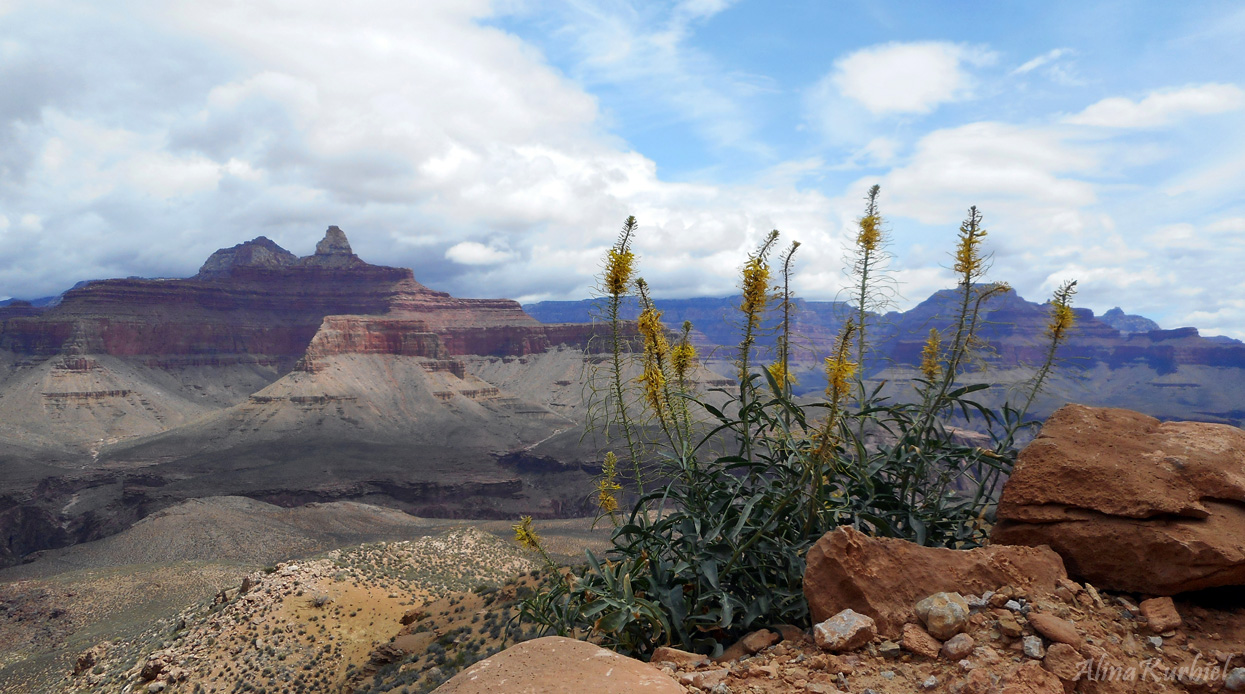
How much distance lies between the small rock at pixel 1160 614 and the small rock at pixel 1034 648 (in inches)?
37.6

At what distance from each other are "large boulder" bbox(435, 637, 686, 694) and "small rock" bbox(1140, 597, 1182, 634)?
9.72 ft

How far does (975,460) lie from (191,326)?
15754 cm

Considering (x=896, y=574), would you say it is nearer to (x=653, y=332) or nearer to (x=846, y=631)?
(x=846, y=631)

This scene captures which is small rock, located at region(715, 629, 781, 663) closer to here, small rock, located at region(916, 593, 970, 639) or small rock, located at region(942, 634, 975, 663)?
small rock, located at region(916, 593, 970, 639)

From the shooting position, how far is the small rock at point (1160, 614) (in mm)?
3609

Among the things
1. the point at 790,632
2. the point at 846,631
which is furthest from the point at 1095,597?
the point at 790,632

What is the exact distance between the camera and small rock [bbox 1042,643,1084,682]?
313 cm

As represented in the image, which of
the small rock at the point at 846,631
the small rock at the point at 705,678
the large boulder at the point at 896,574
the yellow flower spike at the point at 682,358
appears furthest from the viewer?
the yellow flower spike at the point at 682,358

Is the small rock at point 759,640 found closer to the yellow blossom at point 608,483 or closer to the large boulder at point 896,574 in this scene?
the large boulder at point 896,574

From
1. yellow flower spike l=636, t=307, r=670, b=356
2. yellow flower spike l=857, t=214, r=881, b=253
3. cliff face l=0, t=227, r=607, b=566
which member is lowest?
cliff face l=0, t=227, r=607, b=566

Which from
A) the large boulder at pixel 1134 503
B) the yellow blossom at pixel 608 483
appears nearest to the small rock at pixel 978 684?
the large boulder at pixel 1134 503

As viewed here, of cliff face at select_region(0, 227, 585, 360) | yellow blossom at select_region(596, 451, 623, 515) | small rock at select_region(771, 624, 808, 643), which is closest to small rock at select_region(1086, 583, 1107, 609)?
small rock at select_region(771, 624, 808, 643)

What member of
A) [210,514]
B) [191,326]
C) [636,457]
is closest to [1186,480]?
[636,457]

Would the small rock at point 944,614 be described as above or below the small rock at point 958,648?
above
